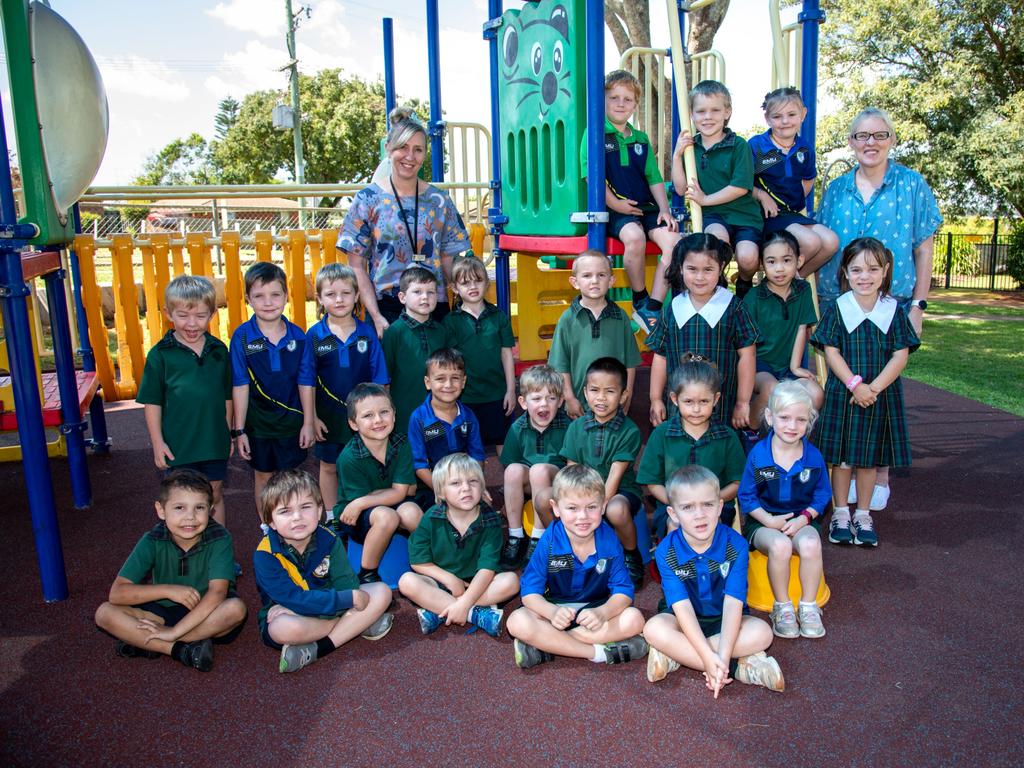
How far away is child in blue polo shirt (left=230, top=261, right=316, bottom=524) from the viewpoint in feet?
13.8

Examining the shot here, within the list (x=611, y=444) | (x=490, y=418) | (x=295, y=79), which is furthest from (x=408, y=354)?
(x=295, y=79)

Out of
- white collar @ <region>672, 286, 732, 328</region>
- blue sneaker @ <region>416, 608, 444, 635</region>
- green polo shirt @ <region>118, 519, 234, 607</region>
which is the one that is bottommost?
blue sneaker @ <region>416, 608, 444, 635</region>

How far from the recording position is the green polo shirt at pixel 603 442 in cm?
397

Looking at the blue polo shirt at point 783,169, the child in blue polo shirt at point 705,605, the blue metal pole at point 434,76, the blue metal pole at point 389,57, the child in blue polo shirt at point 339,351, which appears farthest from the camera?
the blue metal pole at point 389,57

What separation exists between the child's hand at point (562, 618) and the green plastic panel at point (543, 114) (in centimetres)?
260

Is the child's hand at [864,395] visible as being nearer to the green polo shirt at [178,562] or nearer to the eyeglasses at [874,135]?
the eyeglasses at [874,135]

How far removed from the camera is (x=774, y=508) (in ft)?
12.4

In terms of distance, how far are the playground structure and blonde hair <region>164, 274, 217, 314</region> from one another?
581 mm

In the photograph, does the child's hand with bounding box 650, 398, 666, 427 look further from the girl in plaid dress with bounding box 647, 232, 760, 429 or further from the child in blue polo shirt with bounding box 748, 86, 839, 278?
the child in blue polo shirt with bounding box 748, 86, 839, 278

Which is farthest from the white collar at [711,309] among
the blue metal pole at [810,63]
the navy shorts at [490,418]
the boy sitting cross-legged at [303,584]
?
the boy sitting cross-legged at [303,584]

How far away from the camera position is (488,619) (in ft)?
11.4

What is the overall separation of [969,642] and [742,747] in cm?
125

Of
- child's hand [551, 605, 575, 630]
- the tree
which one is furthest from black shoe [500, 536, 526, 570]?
the tree

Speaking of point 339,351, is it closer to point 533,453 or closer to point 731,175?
point 533,453
